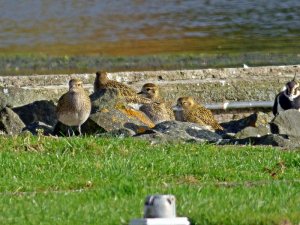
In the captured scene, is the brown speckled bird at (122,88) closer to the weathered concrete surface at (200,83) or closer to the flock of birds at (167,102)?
the flock of birds at (167,102)

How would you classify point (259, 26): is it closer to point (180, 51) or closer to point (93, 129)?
point (180, 51)

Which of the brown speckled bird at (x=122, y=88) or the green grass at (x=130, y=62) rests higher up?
the brown speckled bird at (x=122, y=88)

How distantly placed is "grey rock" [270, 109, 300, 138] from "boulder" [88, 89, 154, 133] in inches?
66.0

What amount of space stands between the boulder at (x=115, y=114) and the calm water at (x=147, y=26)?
15.2m

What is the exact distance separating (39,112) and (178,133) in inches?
128

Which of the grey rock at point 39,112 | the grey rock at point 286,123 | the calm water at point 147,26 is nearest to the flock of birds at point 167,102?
the grey rock at point 39,112

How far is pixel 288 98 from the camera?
1755cm

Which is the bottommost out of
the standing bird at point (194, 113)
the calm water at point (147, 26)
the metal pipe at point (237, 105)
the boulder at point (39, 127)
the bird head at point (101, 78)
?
the calm water at point (147, 26)

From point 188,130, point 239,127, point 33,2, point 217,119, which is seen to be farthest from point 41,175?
point 33,2

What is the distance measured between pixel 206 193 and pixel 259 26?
94.7ft

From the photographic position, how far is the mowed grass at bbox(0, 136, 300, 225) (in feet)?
28.2

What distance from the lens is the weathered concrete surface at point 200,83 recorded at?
742 inches

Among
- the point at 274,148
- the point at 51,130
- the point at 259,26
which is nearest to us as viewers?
the point at 274,148

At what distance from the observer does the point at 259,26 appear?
1495 inches
